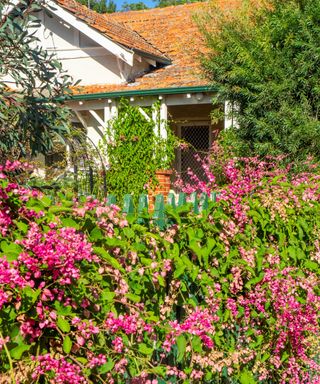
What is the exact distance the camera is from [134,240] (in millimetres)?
2924

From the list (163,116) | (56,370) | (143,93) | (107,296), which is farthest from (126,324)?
(163,116)

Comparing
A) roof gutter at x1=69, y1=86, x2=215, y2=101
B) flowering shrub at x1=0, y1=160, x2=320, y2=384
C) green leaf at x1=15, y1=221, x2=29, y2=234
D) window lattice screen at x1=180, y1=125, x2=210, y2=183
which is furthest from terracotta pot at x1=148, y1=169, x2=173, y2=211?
green leaf at x1=15, y1=221, x2=29, y2=234

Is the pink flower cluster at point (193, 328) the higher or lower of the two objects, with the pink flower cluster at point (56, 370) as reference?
lower

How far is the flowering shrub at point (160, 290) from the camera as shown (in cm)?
223

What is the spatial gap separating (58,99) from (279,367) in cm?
296

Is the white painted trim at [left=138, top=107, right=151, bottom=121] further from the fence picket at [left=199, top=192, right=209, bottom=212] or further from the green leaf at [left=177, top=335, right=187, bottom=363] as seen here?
the green leaf at [left=177, top=335, right=187, bottom=363]

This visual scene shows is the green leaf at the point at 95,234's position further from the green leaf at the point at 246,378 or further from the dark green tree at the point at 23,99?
the dark green tree at the point at 23,99

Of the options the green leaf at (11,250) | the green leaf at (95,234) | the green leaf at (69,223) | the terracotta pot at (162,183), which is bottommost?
the terracotta pot at (162,183)

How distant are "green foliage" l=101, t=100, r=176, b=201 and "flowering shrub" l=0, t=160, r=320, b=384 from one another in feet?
30.3

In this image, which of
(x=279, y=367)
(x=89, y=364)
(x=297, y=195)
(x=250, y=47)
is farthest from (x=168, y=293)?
(x=250, y=47)

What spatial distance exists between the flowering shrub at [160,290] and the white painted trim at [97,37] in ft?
32.8

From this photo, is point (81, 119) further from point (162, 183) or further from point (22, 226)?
point (22, 226)

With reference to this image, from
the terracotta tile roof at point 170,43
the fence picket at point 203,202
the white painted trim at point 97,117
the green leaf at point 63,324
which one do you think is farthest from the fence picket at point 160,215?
the white painted trim at point 97,117

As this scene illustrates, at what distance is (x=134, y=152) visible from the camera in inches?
561
